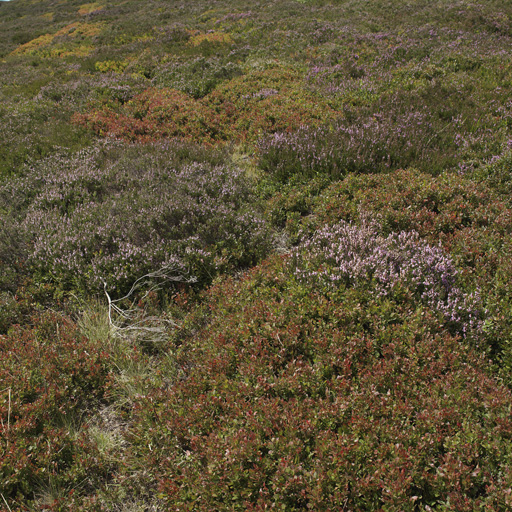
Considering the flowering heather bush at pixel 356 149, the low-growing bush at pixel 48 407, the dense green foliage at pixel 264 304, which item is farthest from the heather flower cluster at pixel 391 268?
the low-growing bush at pixel 48 407

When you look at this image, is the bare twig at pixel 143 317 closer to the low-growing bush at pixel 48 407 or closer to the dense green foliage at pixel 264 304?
the dense green foliage at pixel 264 304

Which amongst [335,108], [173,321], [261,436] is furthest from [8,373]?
[335,108]

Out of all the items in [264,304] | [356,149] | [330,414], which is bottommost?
[330,414]

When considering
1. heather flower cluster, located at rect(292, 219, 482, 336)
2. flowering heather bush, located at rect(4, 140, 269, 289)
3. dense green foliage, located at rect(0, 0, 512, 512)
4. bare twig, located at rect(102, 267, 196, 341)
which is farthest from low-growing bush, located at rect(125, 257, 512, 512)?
flowering heather bush, located at rect(4, 140, 269, 289)

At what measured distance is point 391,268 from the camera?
421 cm

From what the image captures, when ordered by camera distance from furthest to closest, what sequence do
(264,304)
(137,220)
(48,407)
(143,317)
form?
(137,220)
(143,317)
(264,304)
(48,407)

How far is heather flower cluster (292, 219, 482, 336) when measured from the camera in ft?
12.3

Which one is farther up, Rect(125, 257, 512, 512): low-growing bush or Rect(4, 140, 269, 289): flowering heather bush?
Rect(4, 140, 269, 289): flowering heather bush

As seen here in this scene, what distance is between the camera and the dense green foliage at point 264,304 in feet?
8.84

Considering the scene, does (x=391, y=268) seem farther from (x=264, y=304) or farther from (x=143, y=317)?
(x=143, y=317)

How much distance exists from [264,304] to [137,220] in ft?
9.13

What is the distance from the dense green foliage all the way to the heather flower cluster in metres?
0.03

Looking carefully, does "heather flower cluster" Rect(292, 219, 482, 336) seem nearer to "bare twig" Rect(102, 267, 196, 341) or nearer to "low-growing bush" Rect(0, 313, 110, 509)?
"bare twig" Rect(102, 267, 196, 341)

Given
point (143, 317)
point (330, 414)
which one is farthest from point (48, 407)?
point (330, 414)
